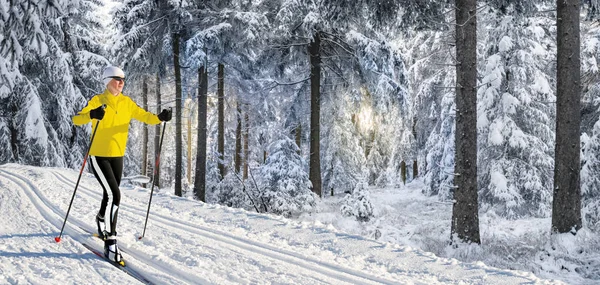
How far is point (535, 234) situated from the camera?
1020 centimetres

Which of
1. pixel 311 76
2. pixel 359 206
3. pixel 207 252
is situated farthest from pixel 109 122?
pixel 311 76

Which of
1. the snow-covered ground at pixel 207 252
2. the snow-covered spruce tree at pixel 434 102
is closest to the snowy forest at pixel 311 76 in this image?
the snow-covered spruce tree at pixel 434 102

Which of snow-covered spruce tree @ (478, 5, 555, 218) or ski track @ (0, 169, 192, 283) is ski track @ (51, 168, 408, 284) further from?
snow-covered spruce tree @ (478, 5, 555, 218)

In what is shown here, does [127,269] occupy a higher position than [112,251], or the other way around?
[112,251]

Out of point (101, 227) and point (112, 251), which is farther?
point (101, 227)

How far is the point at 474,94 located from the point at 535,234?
13.9 ft

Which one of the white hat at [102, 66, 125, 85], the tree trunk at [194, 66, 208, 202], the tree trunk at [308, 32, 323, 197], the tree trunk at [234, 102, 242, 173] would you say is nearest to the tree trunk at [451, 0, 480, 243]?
the white hat at [102, 66, 125, 85]

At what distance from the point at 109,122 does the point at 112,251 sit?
1.61 m

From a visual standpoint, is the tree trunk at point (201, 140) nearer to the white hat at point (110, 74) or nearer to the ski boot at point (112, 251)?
the white hat at point (110, 74)

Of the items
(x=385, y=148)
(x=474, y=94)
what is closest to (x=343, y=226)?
(x=474, y=94)

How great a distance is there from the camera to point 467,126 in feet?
27.9

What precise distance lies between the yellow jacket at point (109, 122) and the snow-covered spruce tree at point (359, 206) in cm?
903

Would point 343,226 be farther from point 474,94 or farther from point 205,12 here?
point 205,12

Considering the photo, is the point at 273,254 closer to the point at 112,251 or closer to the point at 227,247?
the point at 227,247
